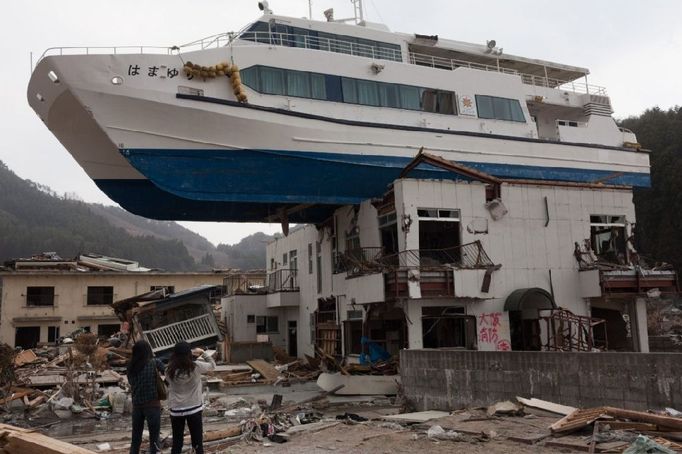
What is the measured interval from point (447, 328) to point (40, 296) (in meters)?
26.3

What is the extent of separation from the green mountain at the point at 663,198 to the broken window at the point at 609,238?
24321 mm

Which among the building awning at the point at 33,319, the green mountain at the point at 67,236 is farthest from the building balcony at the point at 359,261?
the green mountain at the point at 67,236

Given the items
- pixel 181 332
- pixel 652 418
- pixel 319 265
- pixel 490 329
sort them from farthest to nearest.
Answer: pixel 319 265, pixel 181 332, pixel 490 329, pixel 652 418

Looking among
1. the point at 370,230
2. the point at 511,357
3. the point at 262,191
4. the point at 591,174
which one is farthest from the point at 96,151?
the point at 591,174

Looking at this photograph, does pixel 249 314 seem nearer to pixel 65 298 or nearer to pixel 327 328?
pixel 327 328

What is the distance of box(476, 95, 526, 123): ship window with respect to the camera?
74.4 ft

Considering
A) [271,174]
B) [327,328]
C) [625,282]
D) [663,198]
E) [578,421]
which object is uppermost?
[663,198]

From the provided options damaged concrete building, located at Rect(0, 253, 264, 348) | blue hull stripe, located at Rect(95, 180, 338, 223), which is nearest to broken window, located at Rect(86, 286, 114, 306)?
damaged concrete building, located at Rect(0, 253, 264, 348)

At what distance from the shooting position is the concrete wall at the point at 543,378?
8328 millimetres

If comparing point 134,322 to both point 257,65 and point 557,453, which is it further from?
point 557,453

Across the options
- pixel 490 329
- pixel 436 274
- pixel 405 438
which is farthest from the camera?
pixel 490 329

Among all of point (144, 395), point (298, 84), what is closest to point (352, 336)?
point (298, 84)

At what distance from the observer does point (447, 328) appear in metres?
18.8

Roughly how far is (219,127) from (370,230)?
598 cm
